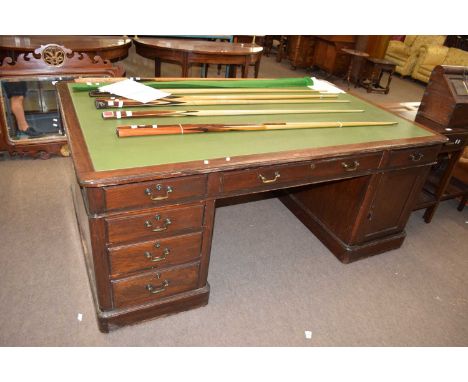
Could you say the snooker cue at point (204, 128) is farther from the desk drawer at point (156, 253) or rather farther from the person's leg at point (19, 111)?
the person's leg at point (19, 111)

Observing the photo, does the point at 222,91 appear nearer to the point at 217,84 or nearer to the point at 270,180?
the point at 217,84

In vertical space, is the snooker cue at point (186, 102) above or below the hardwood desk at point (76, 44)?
above

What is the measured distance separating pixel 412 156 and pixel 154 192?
148 cm

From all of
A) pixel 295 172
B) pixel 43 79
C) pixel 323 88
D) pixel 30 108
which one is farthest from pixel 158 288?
pixel 30 108

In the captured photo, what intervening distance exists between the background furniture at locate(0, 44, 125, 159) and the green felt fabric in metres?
1.11

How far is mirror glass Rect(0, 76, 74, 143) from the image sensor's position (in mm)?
2852

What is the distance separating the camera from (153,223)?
61.3 inches

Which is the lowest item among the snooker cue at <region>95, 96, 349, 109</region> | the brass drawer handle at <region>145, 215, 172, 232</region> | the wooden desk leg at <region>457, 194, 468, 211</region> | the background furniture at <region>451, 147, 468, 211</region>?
the wooden desk leg at <region>457, 194, 468, 211</region>

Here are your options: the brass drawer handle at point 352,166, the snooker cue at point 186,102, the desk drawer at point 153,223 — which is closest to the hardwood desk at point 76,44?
the snooker cue at point 186,102

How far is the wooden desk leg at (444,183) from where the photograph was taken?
103 inches

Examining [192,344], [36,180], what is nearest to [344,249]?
[192,344]

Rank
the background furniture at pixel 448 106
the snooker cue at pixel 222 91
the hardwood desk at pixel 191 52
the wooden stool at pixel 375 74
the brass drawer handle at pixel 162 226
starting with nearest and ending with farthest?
1. the brass drawer handle at pixel 162 226
2. the snooker cue at pixel 222 91
3. the background furniture at pixel 448 106
4. the hardwood desk at pixel 191 52
5. the wooden stool at pixel 375 74

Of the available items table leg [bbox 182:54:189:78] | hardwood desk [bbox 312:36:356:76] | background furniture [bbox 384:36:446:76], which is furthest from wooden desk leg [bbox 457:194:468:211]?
background furniture [bbox 384:36:446:76]

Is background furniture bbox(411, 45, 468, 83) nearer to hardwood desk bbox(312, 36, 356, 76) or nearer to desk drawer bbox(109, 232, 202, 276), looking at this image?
hardwood desk bbox(312, 36, 356, 76)
